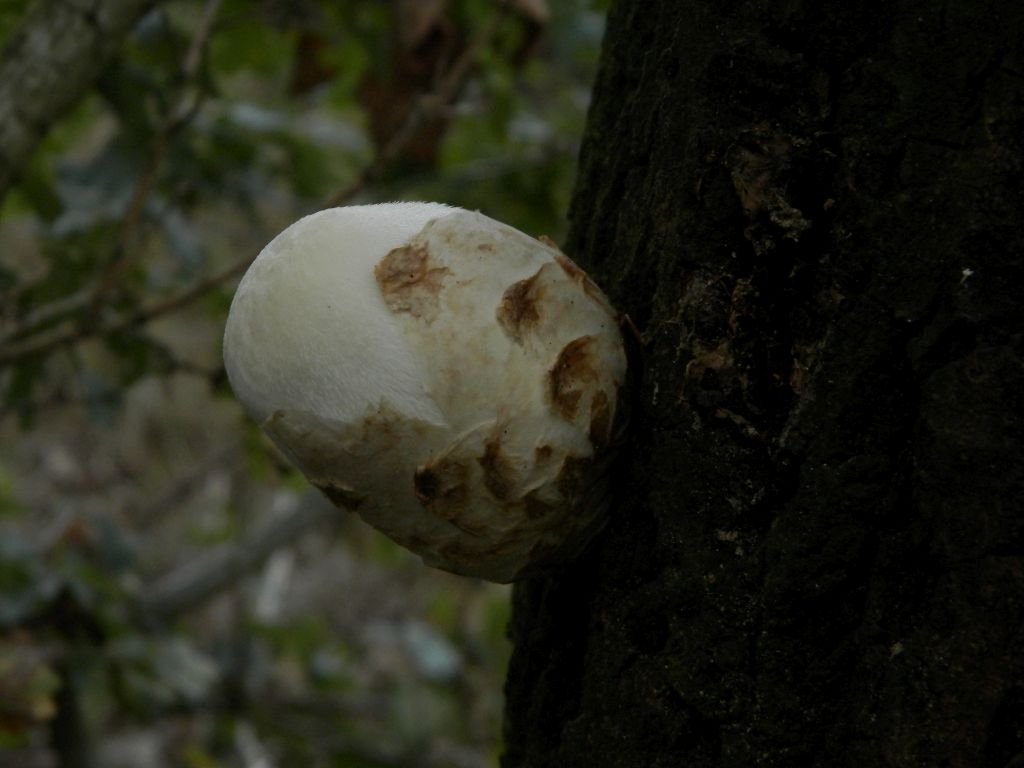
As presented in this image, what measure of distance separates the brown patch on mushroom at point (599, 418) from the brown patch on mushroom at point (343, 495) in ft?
0.86

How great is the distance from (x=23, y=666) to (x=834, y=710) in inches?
79.1

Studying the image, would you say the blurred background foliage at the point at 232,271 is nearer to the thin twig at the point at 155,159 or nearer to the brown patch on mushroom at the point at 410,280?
the thin twig at the point at 155,159

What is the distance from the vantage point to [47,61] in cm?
205

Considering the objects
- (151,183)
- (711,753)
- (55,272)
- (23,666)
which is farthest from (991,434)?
(55,272)

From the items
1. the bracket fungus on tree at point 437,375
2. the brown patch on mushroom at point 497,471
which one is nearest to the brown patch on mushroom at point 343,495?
the bracket fungus on tree at point 437,375

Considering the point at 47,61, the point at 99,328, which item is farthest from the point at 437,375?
the point at 99,328

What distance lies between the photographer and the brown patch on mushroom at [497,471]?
1.12m

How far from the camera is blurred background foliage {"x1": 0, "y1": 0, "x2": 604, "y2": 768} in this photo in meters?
2.48

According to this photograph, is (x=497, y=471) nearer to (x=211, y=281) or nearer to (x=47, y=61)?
(x=211, y=281)

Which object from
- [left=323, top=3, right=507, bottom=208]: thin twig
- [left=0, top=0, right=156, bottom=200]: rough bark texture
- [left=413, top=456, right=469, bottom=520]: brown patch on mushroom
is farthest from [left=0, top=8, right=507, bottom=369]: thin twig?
[left=413, top=456, right=469, bottom=520]: brown patch on mushroom

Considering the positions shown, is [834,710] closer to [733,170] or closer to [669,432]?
[669,432]

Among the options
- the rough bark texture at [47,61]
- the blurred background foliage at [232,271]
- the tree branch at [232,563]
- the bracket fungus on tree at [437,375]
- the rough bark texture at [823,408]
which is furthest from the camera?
the tree branch at [232,563]

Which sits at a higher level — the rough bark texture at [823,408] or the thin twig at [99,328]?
the rough bark texture at [823,408]

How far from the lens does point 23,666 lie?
2.38 metres
